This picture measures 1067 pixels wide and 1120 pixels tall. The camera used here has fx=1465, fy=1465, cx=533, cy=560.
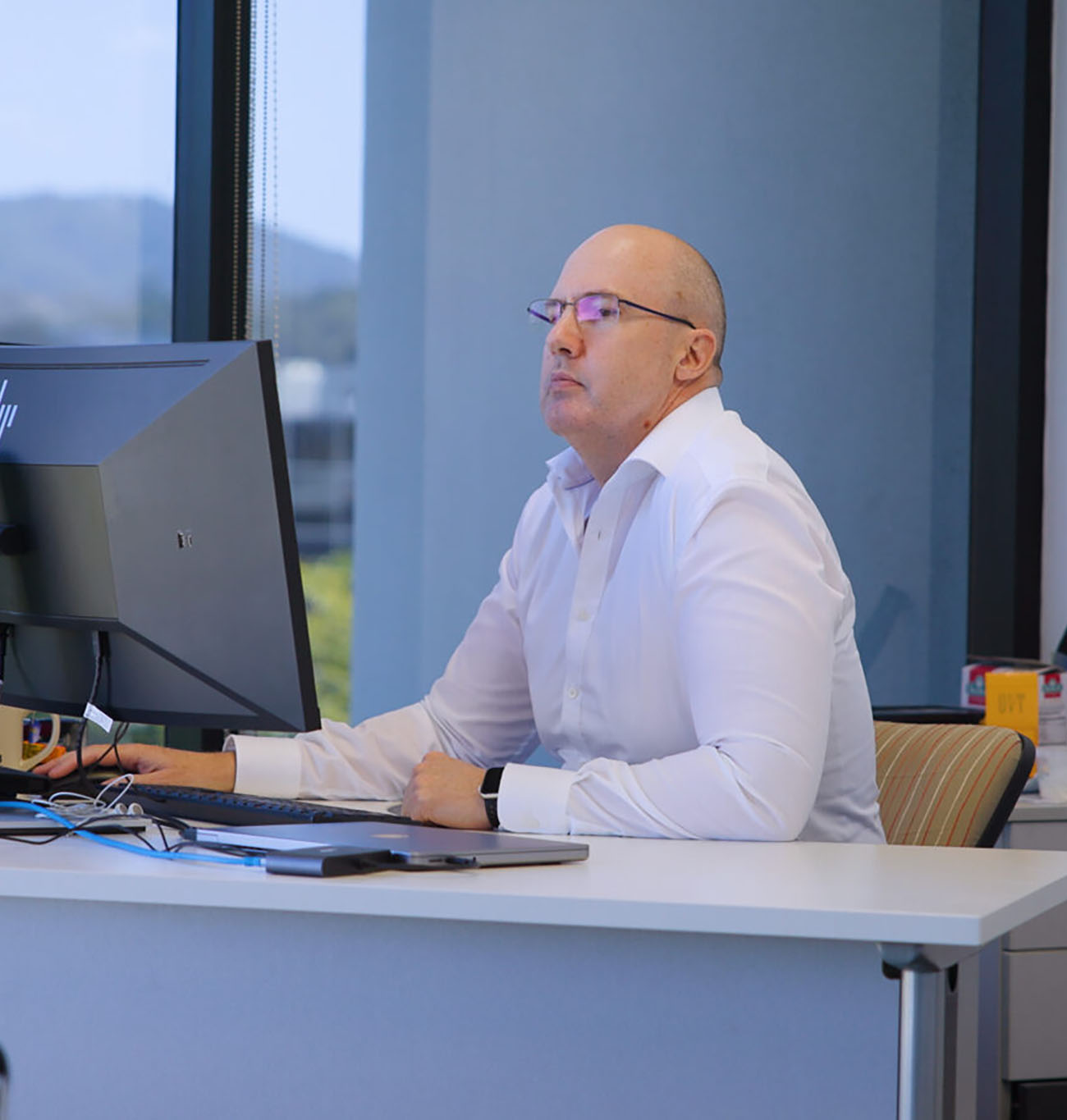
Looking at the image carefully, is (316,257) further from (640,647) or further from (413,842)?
(413,842)

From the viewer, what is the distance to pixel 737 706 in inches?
58.0

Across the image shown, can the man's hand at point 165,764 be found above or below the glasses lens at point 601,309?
below

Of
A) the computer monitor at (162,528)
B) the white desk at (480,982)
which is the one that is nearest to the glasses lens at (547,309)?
the computer monitor at (162,528)

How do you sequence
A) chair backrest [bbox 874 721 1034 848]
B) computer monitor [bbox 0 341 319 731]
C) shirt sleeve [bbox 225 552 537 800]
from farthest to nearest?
1. shirt sleeve [bbox 225 552 537 800]
2. chair backrest [bbox 874 721 1034 848]
3. computer monitor [bbox 0 341 319 731]

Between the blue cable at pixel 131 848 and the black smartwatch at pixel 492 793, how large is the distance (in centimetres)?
34

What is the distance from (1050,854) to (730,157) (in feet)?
8.10

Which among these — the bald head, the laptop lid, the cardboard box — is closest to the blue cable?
the laptop lid

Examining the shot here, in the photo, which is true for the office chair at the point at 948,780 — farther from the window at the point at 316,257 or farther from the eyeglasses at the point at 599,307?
the window at the point at 316,257

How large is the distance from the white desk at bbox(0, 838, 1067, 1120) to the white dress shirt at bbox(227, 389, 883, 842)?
196mm

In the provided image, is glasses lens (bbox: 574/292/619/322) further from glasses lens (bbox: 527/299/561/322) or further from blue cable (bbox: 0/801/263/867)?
blue cable (bbox: 0/801/263/867)

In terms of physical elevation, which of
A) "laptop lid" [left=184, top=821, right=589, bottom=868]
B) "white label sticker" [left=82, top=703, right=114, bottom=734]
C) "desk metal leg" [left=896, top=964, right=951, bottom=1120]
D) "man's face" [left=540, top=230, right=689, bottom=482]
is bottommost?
"desk metal leg" [left=896, top=964, right=951, bottom=1120]

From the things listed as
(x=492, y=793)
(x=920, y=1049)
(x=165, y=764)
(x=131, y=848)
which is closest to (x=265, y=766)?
(x=165, y=764)

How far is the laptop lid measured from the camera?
1148mm

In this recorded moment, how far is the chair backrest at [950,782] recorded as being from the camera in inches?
66.1
